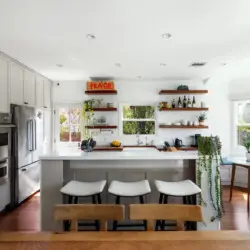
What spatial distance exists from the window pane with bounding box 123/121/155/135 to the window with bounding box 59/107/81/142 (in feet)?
3.93

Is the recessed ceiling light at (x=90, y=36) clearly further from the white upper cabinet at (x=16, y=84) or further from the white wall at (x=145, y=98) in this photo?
the white wall at (x=145, y=98)

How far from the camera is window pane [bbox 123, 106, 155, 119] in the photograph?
18.7ft

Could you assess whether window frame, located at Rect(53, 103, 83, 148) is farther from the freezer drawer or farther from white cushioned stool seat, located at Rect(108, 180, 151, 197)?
white cushioned stool seat, located at Rect(108, 180, 151, 197)

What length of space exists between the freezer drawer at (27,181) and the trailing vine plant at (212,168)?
2.65 metres

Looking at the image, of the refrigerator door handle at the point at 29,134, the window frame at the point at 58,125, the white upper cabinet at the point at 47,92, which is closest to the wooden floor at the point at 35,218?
the refrigerator door handle at the point at 29,134

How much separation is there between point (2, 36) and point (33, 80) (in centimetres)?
180

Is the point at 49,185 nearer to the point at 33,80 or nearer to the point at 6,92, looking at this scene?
the point at 6,92

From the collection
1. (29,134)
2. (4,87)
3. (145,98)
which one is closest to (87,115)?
(145,98)

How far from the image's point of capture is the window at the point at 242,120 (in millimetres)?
5258

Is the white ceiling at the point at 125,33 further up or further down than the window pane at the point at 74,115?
further up

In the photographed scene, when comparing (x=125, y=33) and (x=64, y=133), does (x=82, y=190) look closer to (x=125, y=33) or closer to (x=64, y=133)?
(x=125, y=33)

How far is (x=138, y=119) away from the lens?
5680mm

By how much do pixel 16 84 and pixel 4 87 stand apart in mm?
390

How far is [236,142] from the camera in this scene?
540 cm
